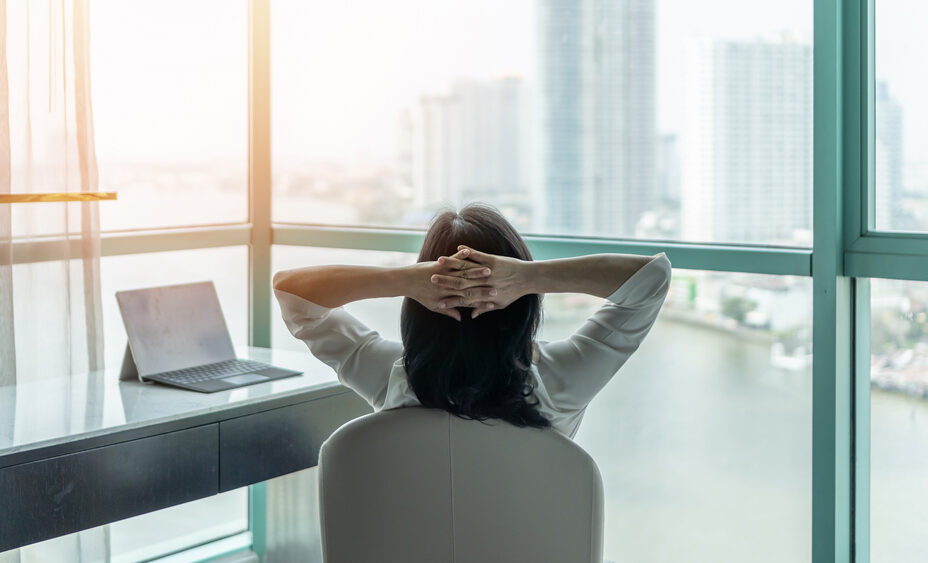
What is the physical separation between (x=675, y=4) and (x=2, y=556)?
7.23ft

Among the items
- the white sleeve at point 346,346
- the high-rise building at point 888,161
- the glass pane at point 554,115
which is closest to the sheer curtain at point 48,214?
the glass pane at point 554,115

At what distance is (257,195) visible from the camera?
320 centimetres

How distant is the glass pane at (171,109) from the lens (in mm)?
2842

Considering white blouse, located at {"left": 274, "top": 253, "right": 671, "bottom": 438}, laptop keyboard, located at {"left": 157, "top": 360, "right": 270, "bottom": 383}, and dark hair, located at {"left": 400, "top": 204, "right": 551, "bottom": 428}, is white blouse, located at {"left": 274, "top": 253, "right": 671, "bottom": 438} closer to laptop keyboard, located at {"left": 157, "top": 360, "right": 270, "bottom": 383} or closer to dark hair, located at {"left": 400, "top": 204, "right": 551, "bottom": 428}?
dark hair, located at {"left": 400, "top": 204, "right": 551, "bottom": 428}

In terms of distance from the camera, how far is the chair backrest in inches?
47.7

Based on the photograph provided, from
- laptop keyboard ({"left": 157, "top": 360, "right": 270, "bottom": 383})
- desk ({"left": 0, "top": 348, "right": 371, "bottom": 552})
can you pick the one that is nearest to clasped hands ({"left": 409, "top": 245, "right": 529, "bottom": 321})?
desk ({"left": 0, "top": 348, "right": 371, "bottom": 552})

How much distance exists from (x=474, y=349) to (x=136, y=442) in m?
0.96

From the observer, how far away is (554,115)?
103 inches

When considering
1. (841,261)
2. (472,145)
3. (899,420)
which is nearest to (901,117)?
(841,261)

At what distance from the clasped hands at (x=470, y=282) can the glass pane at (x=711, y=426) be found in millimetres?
1031

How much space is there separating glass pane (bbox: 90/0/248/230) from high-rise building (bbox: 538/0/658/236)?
3.70ft

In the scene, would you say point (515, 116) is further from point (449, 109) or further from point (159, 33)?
point (159, 33)

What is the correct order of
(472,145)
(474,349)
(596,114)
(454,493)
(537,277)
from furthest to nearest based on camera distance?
(472,145)
(596,114)
(537,277)
(474,349)
(454,493)

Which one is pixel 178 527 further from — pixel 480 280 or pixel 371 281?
pixel 480 280
